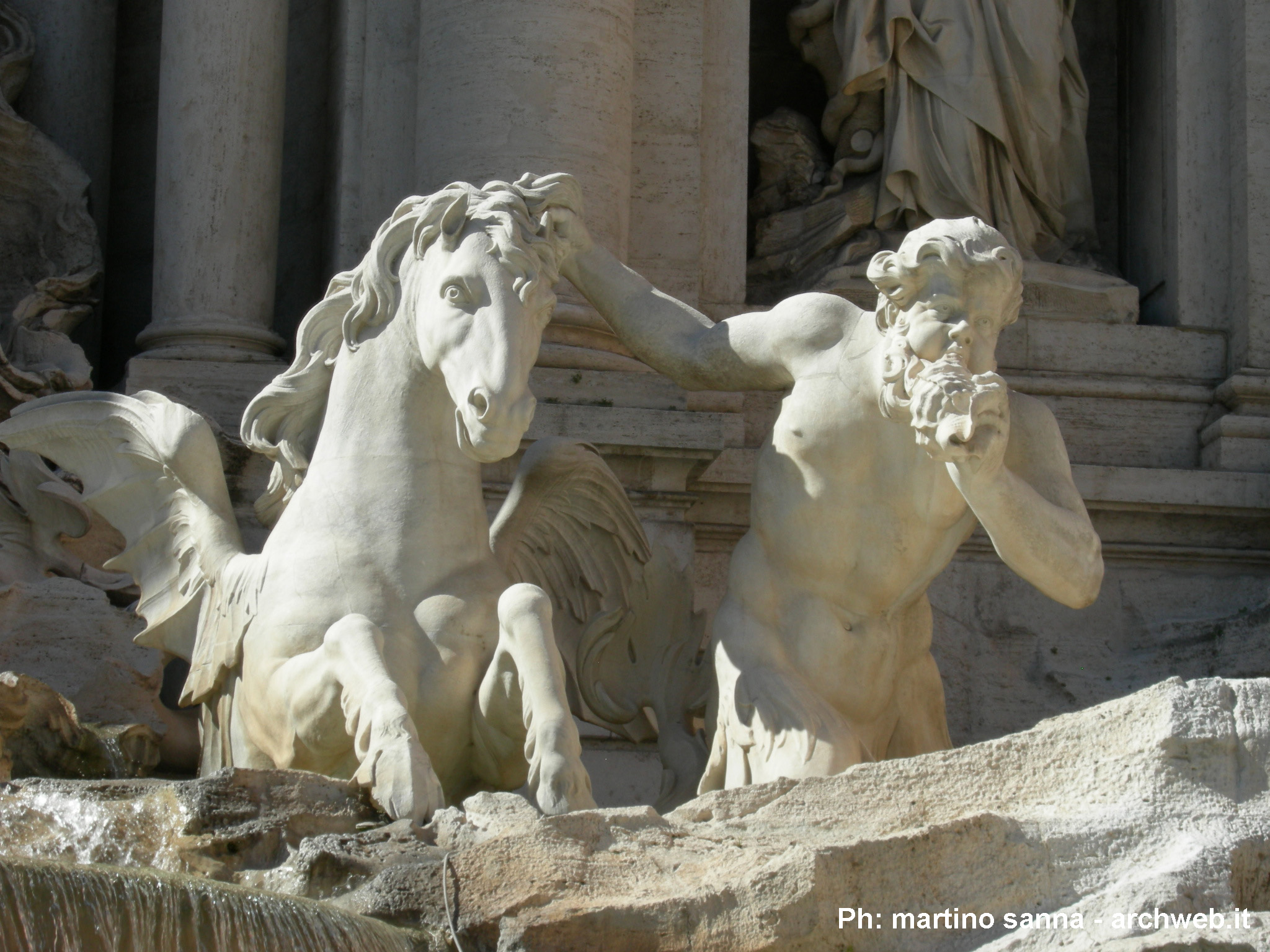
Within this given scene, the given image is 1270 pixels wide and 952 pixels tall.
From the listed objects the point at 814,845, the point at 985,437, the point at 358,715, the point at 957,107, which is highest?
the point at 957,107

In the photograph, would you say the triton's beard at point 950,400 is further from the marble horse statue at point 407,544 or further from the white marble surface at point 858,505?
the marble horse statue at point 407,544

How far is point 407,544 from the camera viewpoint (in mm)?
4812

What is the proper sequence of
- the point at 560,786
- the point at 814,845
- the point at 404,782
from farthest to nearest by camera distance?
the point at 560,786
the point at 404,782
the point at 814,845

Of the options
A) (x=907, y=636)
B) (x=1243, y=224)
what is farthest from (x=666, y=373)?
(x=1243, y=224)

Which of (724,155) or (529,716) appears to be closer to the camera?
(529,716)

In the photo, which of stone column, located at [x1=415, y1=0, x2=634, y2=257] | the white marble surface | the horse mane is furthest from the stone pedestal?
the horse mane

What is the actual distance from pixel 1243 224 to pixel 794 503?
3830mm

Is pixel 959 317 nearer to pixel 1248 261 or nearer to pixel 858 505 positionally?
pixel 858 505

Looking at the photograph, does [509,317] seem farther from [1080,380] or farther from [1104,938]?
[1080,380]

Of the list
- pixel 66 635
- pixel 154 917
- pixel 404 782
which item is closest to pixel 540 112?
pixel 66 635

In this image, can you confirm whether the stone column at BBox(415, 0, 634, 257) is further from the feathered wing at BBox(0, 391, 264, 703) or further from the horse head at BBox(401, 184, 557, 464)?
the horse head at BBox(401, 184, 557, 464)

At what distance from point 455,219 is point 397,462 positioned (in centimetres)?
56

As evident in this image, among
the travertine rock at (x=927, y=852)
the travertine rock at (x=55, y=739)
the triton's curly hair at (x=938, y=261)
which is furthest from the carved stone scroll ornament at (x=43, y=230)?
the travertine rock at (x=927, y=852)

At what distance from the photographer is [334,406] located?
16.4 feet
